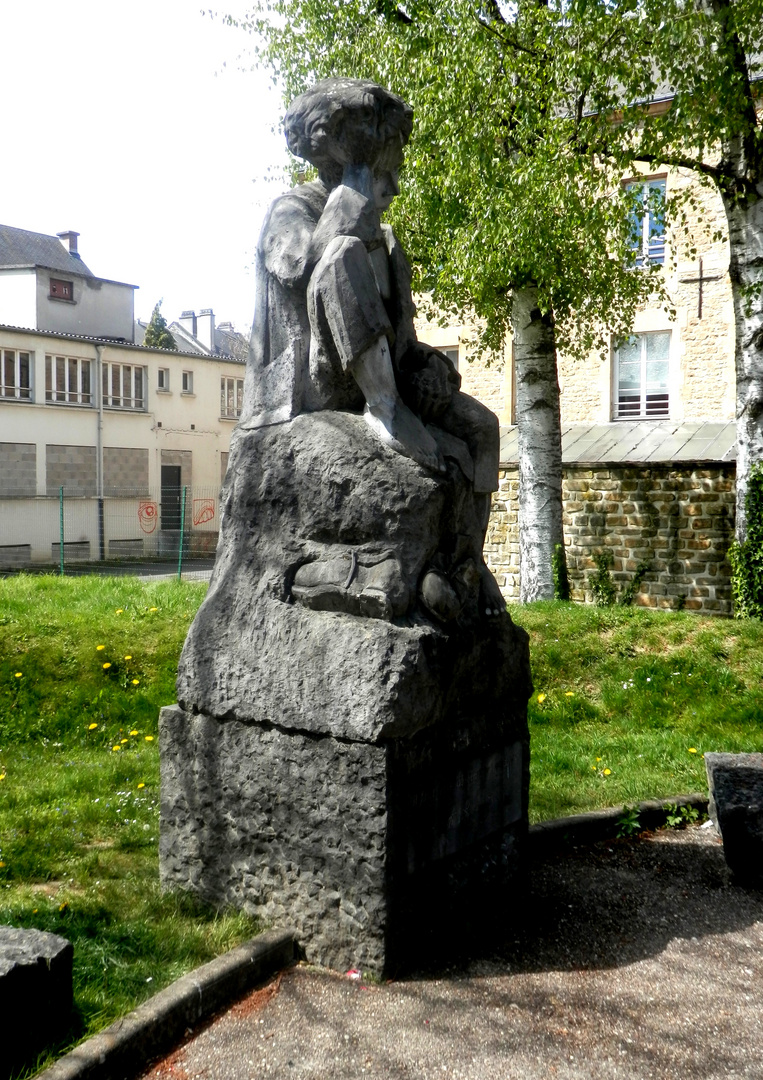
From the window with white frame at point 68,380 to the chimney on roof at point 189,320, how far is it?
544 inches

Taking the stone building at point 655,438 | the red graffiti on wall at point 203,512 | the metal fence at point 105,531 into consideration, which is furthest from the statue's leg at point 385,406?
the red graffiti on wall at point 203,512

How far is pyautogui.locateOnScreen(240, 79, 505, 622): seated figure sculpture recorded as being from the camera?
12.6 feet

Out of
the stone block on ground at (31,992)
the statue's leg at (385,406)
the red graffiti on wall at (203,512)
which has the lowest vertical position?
the stone block on ground at (31,992)

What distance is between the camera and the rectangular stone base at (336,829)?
11.9ft

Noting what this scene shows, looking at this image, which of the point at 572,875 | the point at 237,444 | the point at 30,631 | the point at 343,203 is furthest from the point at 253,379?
the point at 30,631

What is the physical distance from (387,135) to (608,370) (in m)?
17.2

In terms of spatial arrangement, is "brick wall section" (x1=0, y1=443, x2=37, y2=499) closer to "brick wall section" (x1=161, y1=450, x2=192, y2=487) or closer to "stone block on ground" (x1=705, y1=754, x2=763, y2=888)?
"brick wall section" (x1=161, y1=450, x2=192, y2=487)

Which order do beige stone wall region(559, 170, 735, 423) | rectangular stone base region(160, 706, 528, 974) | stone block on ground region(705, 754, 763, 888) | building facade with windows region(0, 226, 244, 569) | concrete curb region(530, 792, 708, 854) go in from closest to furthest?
1. rectangular stone base region(160, 706, 528, 974)
2. stone block on ground region(705, 754, 763, 888)
3. concrete curb region(530, 792, 708, 854)
4. beige stone wall region(559, 170, 735, 423)
5. building facade with windows region(0, 226, 244, 569)

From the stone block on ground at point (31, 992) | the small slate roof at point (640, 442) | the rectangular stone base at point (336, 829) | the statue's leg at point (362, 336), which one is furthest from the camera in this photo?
the small slate roof at point (640, 442)

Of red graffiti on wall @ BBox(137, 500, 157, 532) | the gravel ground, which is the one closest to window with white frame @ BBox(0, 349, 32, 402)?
red graffiti on wall @ BBox(137, 500, 157, 532)

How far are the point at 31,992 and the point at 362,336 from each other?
2421 mm

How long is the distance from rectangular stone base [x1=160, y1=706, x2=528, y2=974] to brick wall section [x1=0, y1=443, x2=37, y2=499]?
2485 cm

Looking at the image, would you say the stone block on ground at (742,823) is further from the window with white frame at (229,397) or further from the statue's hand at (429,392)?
the window with white frame at (229,397)

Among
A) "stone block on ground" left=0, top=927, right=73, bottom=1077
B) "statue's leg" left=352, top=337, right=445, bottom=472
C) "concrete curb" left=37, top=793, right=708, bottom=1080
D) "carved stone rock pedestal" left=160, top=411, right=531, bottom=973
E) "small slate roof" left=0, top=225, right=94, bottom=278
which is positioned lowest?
"concrete curb" left=37, top=793, right=708, bottom=1080
